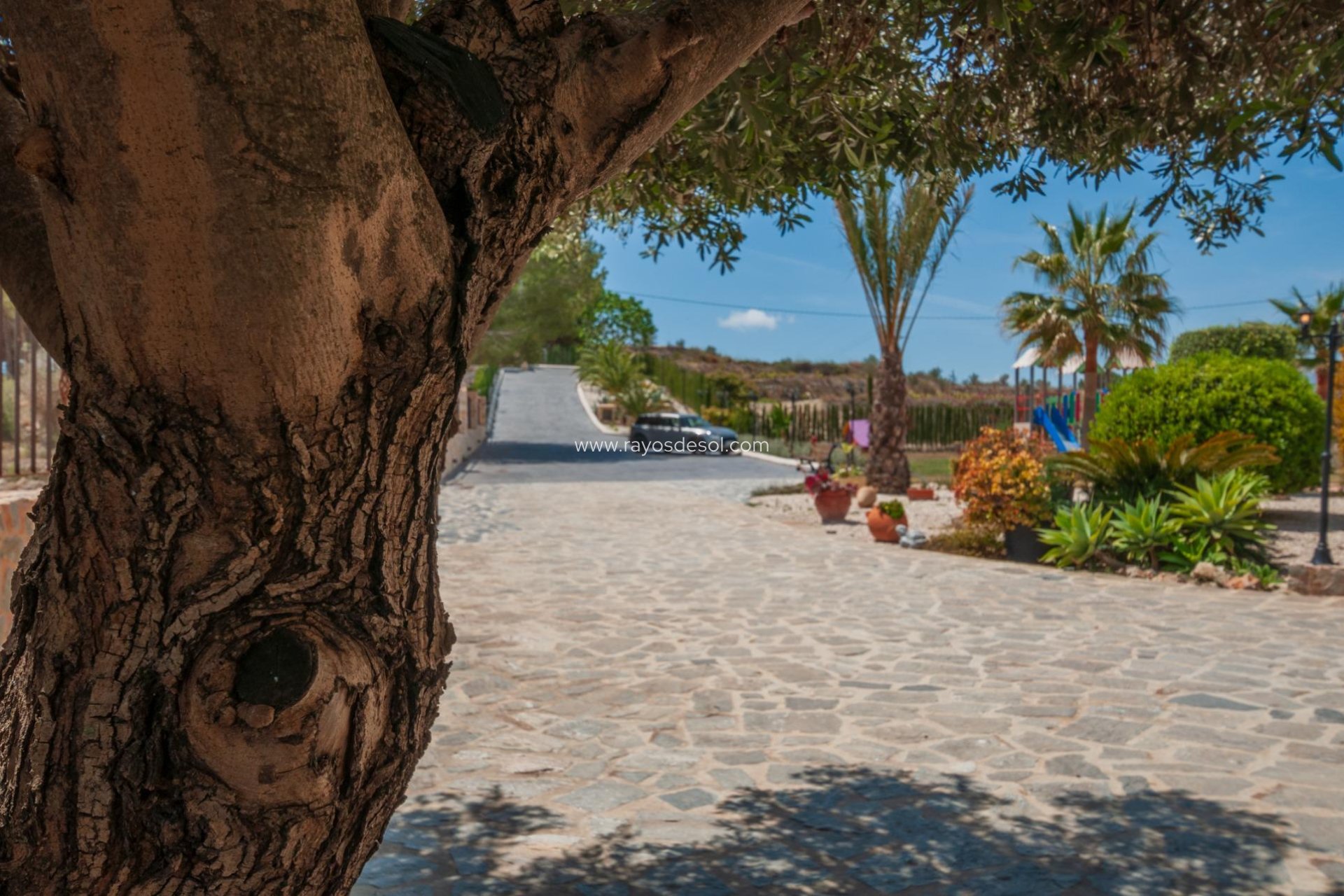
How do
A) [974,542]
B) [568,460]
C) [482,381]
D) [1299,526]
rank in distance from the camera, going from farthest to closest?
[482,381] < [568,460] < [1299,526] < [974,542]

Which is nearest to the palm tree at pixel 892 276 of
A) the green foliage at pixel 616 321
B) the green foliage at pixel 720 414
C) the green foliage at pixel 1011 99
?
the green foliage at pixel 1011 99

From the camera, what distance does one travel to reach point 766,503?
637 inches

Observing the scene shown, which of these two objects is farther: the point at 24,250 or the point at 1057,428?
the point at 1057,428

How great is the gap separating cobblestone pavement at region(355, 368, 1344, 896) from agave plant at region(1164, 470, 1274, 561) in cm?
80

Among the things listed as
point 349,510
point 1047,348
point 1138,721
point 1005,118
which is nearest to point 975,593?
point 1138,721

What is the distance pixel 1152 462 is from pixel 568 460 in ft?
54.9

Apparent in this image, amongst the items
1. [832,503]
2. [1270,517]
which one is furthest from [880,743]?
[1270,517]

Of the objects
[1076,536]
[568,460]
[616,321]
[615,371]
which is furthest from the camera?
[616,321]

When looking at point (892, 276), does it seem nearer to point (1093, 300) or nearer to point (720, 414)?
point (1093, 300)

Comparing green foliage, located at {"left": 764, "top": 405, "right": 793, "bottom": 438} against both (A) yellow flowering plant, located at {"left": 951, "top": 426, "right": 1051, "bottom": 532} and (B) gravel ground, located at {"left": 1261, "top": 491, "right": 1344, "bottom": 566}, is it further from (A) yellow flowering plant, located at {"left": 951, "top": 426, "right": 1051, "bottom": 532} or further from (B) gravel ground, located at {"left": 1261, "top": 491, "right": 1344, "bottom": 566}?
(A) yellow flowering plant, located at {"left": 951, "top": 426, "right": 1051, "bottom": 532}

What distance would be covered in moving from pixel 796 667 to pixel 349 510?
4.92 meters

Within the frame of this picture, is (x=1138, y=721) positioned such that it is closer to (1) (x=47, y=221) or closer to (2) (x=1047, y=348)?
(1) (x=47, y=221)

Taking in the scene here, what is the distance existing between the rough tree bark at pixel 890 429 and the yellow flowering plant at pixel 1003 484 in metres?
6.12

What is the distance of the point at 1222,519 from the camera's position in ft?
31.1
